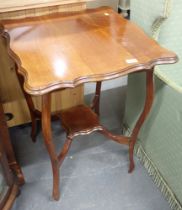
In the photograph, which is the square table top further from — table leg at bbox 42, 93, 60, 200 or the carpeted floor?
the carpeted floor

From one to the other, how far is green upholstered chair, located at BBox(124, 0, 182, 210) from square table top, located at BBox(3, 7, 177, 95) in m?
0.10

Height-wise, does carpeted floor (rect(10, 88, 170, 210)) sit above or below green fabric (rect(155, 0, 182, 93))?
below

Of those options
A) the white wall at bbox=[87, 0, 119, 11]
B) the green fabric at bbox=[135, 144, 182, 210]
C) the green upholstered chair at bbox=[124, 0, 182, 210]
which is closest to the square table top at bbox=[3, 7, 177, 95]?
the green upholstered chair at bbox=[124, 0, 182, 210]

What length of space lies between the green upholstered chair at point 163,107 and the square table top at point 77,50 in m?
0.10

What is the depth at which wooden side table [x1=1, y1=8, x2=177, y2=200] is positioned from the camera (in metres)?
0.80

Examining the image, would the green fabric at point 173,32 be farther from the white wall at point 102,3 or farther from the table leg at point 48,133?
the white wall at point 102,3

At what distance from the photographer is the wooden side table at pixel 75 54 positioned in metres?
0.80

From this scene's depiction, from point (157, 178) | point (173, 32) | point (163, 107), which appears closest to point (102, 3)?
point (173, 32)

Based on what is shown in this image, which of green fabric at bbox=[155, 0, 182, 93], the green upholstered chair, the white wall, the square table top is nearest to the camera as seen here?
the square table top

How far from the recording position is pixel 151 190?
125 centimetres

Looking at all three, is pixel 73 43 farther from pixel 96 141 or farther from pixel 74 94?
pixel 96 141

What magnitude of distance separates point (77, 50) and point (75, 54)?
0.03m

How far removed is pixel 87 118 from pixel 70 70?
422mm

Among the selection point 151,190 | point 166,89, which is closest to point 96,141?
point 151,190
